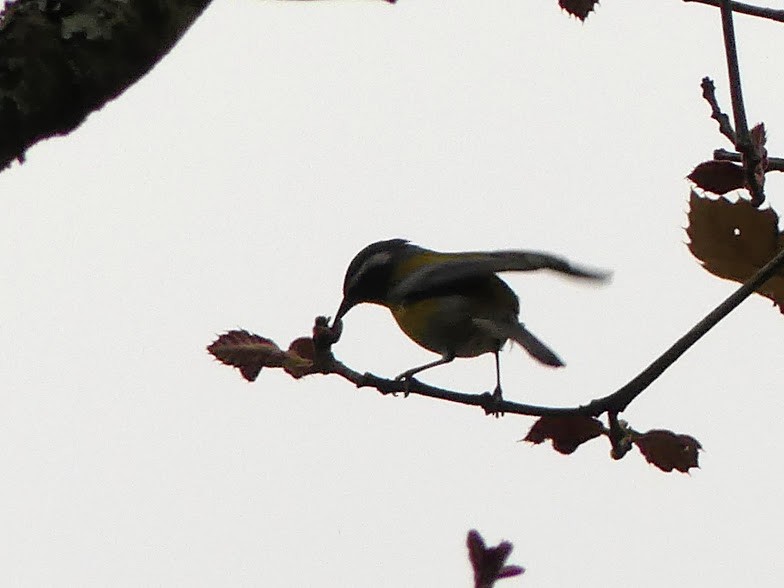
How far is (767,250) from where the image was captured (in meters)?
2.54

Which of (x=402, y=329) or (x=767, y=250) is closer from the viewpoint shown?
(x=767, y=250)

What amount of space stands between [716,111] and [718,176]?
0.46ft

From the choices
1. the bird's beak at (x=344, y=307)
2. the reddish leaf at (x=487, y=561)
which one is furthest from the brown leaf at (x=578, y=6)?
the bird's beak at (x=344, y=307)

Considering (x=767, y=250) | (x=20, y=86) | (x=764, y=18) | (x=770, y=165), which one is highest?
(x=764, y=18)

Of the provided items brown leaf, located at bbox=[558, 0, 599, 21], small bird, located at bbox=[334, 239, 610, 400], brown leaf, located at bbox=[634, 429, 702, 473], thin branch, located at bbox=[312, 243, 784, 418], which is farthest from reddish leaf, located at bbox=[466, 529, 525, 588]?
small bird, located at bbox=[334, 239, 610, 400]

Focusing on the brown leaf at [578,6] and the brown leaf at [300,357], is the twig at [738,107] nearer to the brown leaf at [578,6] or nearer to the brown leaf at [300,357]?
the brown leaf at [578,6]

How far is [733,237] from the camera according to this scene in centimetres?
256

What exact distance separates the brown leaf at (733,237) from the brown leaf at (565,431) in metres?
0.42

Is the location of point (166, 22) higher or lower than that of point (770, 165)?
lower

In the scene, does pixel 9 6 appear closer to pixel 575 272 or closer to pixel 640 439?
pixel 640 439

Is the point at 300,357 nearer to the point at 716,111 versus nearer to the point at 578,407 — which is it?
the point at 578,407

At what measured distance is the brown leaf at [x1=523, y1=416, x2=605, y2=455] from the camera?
8.57 ft

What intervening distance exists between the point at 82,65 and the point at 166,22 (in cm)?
13

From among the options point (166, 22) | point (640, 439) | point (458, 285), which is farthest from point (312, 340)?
point (458, 285)
